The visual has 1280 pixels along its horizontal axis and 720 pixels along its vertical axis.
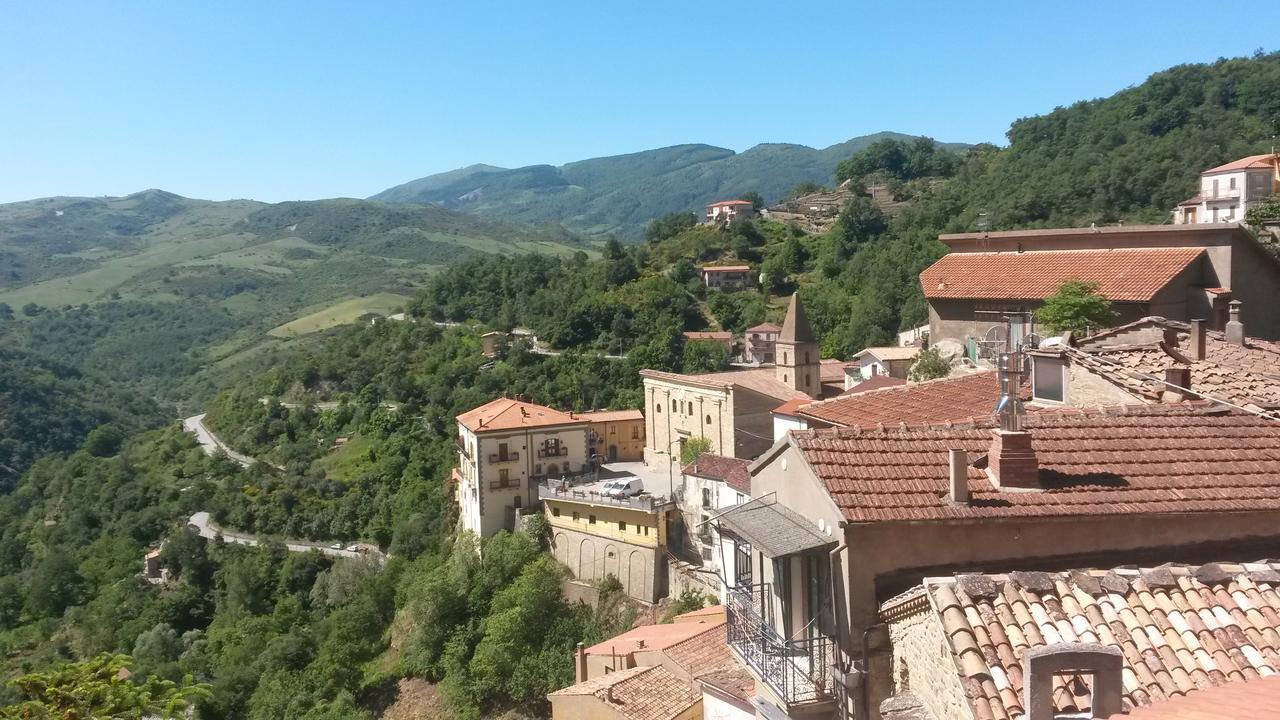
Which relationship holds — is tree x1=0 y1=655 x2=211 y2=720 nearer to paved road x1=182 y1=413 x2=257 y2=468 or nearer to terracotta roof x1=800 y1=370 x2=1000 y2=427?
terracotta roof x1=800 y1=370 x2=1000 y2=427

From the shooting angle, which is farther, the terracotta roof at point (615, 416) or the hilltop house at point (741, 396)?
the terracotta roof at point (615, 416)

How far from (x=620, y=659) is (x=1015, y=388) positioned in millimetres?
12815

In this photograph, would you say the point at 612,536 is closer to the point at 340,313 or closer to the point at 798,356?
the point at 798,356

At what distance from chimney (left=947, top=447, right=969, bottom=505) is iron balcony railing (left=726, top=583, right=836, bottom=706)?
1551 millimetres

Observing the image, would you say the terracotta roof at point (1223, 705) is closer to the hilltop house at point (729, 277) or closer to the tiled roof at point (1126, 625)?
the tiled roof at point (1126, 625)

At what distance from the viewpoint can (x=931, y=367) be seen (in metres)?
24.5

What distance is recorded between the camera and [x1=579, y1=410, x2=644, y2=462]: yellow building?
1618 inches

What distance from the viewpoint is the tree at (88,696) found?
8250mm

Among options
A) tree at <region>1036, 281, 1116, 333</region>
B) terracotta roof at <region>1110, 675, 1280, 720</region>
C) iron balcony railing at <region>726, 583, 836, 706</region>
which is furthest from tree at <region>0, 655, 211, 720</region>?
tree at <region>1036, 281, 1116, 333</region>

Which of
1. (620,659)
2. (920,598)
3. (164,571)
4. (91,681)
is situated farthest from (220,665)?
(920,598)

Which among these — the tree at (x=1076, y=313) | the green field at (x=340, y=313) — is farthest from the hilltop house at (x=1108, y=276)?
the green field at (x=340, y=313)

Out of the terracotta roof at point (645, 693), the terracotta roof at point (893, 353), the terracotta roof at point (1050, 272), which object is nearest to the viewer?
the terracotta roof at point (645, 693)

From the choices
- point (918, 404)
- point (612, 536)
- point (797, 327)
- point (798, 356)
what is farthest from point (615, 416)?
point (918, 404)

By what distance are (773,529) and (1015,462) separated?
2.11 metres
